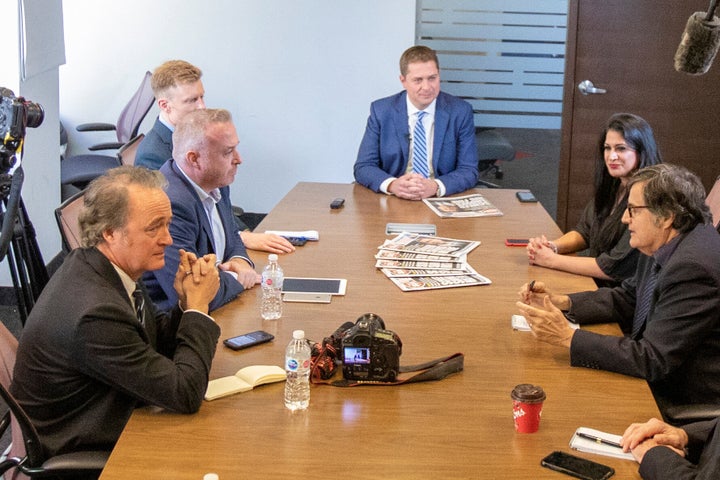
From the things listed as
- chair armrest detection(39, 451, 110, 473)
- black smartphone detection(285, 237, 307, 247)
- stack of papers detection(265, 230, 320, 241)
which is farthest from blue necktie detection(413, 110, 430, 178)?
chair armrest detection(39, 451, 110, 473)

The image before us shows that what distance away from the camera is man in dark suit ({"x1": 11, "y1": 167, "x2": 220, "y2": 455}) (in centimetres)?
220

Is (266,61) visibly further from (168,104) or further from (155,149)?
(155,149)

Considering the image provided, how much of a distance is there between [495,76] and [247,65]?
1.74 metres

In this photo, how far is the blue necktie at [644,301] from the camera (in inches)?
113

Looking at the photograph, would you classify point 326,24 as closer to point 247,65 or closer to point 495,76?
point 247,65

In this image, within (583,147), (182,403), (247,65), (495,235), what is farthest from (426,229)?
(247,65)

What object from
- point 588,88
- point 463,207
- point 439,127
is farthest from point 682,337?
point 588,88

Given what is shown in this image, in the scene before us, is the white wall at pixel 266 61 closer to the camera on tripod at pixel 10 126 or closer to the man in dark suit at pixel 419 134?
the man in dark suit at pixel 419 134

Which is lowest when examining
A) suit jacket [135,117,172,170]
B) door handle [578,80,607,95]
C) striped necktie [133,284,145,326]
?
striped necktie [133,284,145,326]

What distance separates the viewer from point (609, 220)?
380cm

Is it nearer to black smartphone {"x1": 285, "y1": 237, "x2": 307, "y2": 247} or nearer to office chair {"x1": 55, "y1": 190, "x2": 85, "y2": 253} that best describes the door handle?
black smartphone {"x1": 285, "y1": 237, "x2": 307, "y2": 247}

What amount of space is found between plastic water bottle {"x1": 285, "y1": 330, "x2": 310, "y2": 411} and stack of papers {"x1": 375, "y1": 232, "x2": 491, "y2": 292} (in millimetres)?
951

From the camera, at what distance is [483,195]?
15.7 ft

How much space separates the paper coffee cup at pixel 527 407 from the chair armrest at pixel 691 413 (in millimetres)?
570
